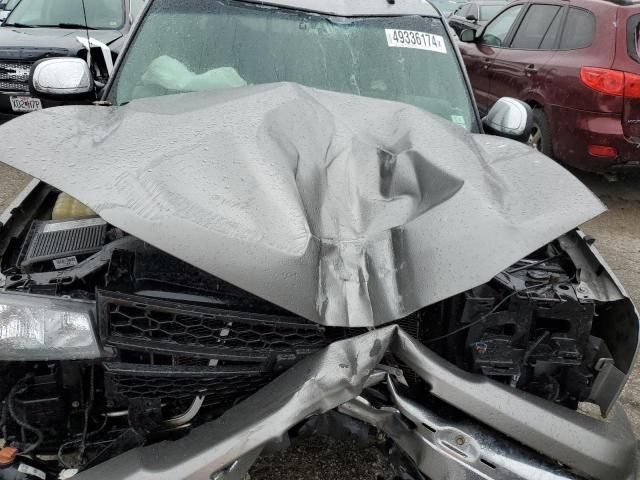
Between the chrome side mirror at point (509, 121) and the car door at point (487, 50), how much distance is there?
364 centimetres

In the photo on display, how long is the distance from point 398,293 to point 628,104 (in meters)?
4.50

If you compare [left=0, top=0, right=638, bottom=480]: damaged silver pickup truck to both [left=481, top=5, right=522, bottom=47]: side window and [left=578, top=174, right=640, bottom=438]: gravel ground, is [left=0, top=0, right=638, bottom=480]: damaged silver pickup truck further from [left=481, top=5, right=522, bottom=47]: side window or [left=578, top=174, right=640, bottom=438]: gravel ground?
[left=481, top=5, right=522, bottom=47]: side window

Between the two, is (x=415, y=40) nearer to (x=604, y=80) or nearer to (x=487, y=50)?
(x=604, y=80)

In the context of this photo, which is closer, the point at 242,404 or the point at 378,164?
the point at 242,404

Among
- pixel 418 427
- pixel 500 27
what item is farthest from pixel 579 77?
pixel 418 427

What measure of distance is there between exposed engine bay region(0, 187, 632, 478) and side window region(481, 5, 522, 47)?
217 inches

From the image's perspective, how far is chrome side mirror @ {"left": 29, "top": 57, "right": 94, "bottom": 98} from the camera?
108 inches

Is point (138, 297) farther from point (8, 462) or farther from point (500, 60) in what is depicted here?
point (500, 60)

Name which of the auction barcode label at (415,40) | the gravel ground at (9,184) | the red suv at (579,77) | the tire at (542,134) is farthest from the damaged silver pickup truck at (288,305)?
the tire at (542,134)

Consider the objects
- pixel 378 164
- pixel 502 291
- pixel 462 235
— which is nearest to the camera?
pixel 462 235

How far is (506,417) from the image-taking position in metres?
1.66

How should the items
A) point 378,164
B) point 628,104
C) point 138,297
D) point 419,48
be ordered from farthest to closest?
point 628,104 → point 419,48 → point 378,164 → point 138,297

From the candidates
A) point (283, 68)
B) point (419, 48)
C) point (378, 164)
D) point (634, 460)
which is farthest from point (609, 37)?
point (634, 460)

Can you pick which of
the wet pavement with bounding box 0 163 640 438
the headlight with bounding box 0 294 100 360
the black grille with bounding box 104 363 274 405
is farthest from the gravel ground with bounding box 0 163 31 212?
the black grille with bounding box 104 363 274 405
